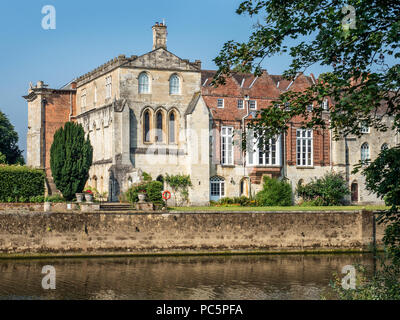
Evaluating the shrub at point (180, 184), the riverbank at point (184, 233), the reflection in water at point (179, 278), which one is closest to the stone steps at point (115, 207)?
the riverbank at point (184, 233)

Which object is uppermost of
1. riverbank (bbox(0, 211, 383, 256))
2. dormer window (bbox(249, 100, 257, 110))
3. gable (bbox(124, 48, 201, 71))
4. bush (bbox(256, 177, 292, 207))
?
gable (bbox(124, 48, 201, 71))

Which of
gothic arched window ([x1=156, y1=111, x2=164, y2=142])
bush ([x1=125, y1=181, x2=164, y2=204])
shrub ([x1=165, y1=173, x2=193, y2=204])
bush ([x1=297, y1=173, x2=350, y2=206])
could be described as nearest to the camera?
bush ([x1=125, y1=181, x2=164, y2=204])

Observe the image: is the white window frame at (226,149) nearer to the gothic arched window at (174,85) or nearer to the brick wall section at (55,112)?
the gothic arched window at (174,85)

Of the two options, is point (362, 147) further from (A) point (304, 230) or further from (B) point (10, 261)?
(B) point (10, 261)

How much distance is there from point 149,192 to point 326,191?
1603 cm

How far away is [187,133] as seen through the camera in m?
46.3

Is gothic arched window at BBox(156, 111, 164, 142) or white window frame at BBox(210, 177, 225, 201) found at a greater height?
gothic arched window at BBox(156, 111, 164, 142)

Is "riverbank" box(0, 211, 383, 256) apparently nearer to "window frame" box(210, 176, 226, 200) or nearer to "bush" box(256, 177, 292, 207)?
"bush" box(256, 177, 292, 207)

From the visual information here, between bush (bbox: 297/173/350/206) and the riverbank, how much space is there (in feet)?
39.6

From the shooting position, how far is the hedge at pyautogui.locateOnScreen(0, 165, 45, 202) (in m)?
38.2

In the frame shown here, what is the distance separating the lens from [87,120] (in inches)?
2019

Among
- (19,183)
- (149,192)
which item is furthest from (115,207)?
(19,183)

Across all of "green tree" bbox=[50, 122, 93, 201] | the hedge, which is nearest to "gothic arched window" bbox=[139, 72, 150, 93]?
"green tree" bbox=[50, 122, 93, 201]

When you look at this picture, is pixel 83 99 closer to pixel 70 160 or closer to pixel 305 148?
pixel 70 160
